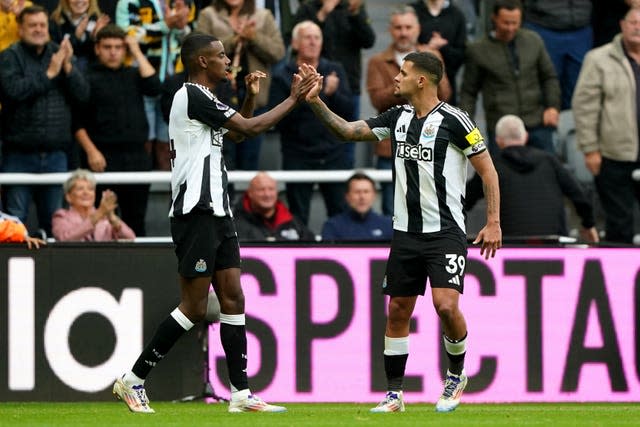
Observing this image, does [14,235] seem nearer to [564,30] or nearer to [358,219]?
[358,219]

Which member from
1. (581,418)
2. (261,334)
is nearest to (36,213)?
(261,334)

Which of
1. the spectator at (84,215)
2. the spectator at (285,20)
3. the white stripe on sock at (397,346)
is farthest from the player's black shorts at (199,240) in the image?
the spectator at (285,20)

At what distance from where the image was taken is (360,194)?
523 inches

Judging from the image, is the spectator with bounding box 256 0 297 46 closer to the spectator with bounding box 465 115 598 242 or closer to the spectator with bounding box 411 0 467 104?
the spectator with bounding box 411 0 467 104

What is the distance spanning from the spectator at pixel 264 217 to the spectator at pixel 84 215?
108cm

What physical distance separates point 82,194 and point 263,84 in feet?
7.44

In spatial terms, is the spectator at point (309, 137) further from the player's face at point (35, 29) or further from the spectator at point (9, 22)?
the spectator at point (9, 22)

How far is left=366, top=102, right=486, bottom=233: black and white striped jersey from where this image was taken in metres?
9.49

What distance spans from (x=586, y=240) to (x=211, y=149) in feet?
16.6

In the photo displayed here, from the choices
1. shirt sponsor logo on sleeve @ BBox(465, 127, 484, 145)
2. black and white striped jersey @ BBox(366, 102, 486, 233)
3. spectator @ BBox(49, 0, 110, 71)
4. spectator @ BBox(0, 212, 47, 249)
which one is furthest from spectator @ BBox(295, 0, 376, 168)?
shirt sponsor logo on sleeve @ BBox(465, 127, 484, 145)

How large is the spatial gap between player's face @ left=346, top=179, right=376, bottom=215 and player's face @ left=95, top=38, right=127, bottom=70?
2376 mm

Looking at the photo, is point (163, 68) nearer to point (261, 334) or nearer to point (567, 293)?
point (261, 334)

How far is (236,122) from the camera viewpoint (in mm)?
9289

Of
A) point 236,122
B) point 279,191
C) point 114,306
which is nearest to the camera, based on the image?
point 236,122
